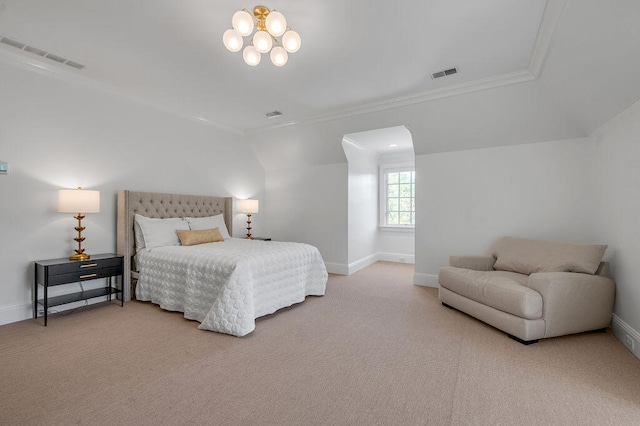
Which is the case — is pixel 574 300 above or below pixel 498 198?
below

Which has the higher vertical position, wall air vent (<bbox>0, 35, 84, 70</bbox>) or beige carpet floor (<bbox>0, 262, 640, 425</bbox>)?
wall air vent (<bbox>0, 35, 84, 70</bbox>)

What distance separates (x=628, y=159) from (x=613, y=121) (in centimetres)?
49

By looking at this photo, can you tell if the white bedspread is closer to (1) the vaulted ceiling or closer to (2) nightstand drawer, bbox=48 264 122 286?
(2) nightstand drawer, bbox=48 264 122 286

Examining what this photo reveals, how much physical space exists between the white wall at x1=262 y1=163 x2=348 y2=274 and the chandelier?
308 centimetres

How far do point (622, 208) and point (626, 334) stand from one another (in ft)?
3.53

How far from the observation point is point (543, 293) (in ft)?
8.27

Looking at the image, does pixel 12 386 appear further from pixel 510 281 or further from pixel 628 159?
pixel 628 159

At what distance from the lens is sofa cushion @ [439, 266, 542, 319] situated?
2482 mm

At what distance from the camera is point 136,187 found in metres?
3.94

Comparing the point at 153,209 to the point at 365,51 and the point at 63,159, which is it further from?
the point at 365,51

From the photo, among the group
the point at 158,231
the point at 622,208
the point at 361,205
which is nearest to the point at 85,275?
the point at 158,231

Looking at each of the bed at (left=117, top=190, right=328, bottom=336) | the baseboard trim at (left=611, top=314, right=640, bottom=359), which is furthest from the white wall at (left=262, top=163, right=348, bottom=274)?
the baseboard trim at (left=611, top=314, right=640, bottom=359)

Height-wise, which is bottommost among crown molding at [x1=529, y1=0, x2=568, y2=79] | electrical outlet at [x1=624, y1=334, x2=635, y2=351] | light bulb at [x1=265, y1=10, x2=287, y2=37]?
electrical outlet at [x1=624, y1=334, x2=635, y2=351]

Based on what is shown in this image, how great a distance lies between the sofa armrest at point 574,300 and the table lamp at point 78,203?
174 inches
